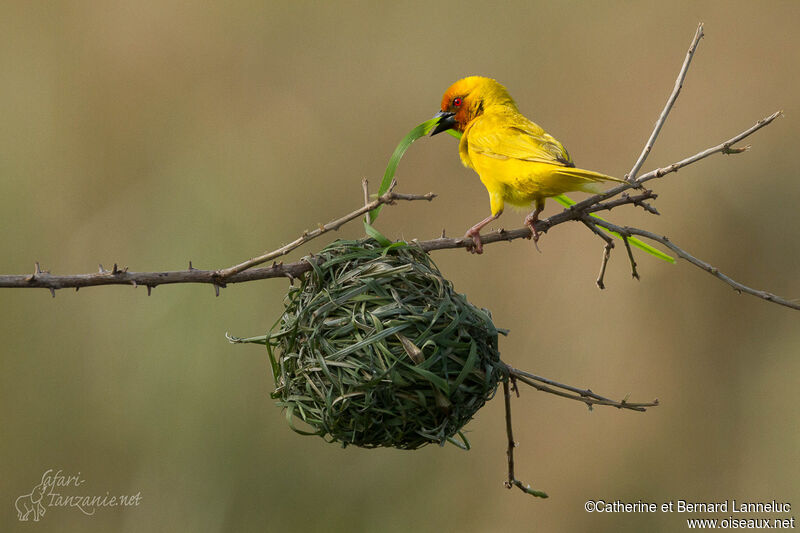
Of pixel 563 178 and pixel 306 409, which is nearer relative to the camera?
pixel 306 409

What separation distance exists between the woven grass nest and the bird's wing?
22.6 inches

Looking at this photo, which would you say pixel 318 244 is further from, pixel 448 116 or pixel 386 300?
pixel 386 300

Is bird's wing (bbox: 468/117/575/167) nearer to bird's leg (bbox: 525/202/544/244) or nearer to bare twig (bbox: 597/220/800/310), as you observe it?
bird's leg (bbox: 525/202/544/244)

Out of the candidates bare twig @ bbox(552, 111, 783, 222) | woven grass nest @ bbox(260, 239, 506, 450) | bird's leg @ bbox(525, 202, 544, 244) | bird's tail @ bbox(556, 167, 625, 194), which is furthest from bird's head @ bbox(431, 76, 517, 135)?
woven grass nest @ bbox(260, 239, 506, 450)

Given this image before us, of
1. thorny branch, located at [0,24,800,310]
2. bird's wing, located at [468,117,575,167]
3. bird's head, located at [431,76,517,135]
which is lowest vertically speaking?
thorny branch, located at [0,24,800,310]

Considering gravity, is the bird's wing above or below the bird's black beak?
below

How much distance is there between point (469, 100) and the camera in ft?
8.80

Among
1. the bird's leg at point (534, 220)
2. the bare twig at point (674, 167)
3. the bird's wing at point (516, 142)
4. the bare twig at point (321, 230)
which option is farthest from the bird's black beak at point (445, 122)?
the bare twig at point (321, 230)

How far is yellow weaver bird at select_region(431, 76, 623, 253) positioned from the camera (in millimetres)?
2270

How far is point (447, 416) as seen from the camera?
1873mm

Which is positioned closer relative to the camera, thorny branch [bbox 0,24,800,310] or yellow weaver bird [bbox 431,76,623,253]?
thorny branch [bbox 0,24,800,310]

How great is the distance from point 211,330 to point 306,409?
202 centimetres

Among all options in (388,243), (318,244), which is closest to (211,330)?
(318,244)

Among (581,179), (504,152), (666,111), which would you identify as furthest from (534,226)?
(666,111)
